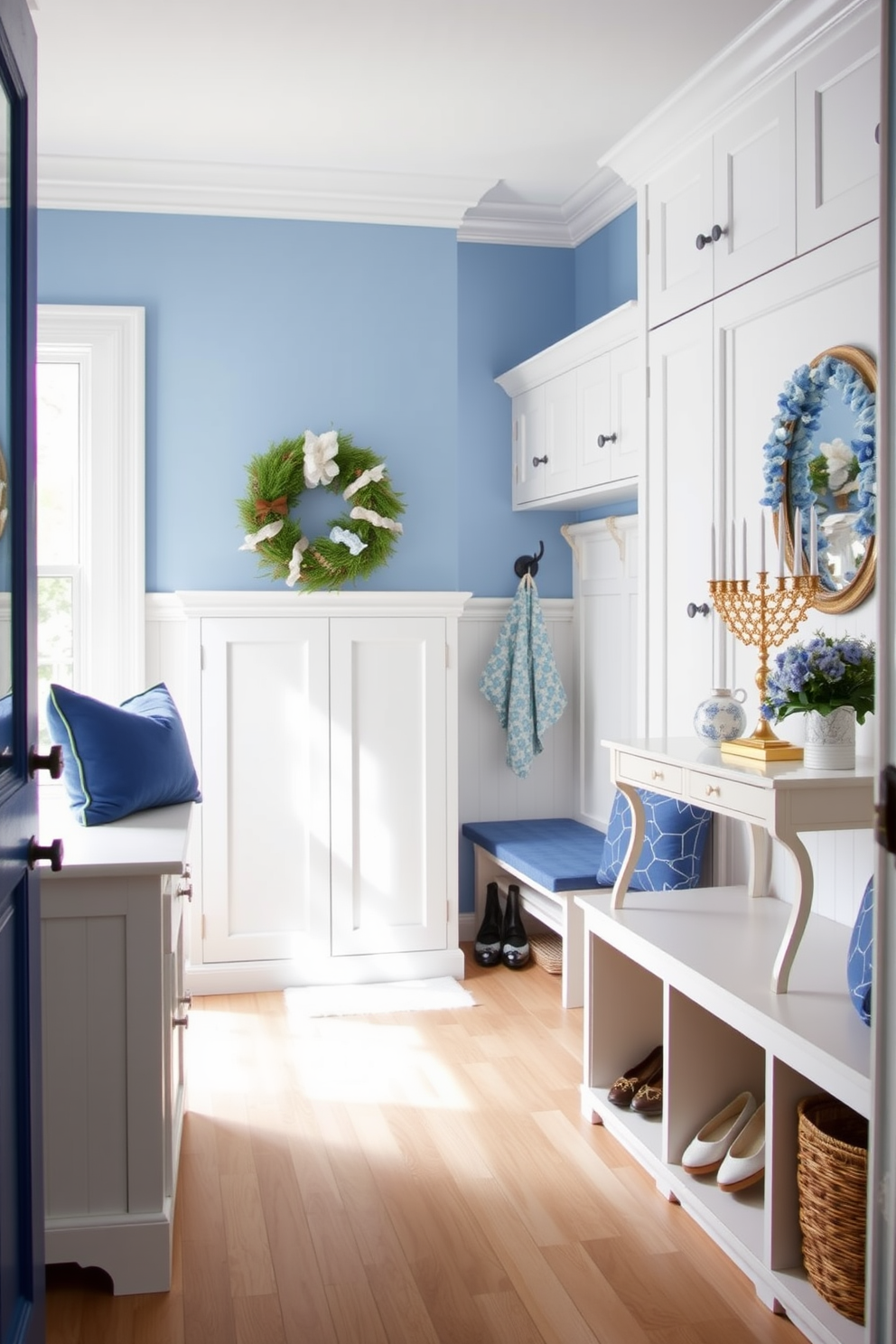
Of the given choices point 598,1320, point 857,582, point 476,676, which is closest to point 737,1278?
point 598,1320

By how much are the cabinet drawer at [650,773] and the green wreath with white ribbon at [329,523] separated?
1.51 meters

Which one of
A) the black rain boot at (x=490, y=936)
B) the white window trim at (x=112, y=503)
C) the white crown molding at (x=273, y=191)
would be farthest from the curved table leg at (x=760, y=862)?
the white crown molding at (x=273, y=191)

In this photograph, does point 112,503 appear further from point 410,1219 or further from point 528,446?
point 410,1219

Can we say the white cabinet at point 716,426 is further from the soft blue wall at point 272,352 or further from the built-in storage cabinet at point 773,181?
the soft blue wall at point 272,352

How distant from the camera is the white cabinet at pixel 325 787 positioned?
4.08 meters

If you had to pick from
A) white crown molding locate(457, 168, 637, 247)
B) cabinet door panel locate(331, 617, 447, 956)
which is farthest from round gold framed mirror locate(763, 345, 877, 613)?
white crown molding locate(457, 168, 637, 247)

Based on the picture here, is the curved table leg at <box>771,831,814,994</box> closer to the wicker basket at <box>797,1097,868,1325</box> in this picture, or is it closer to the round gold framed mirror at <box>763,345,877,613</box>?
the wicker basket at <box>797,1097,868,1325</box>

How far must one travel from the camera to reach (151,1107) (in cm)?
229

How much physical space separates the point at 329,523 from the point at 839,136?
214 cm

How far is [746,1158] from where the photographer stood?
2422mm

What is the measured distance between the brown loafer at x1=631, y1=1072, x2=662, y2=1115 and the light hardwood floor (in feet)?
0.37

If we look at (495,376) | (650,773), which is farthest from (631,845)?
(495,376)

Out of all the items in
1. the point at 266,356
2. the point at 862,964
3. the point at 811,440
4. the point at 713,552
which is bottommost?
the point at 862,964

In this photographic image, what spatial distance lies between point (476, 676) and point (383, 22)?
2.42 metres
